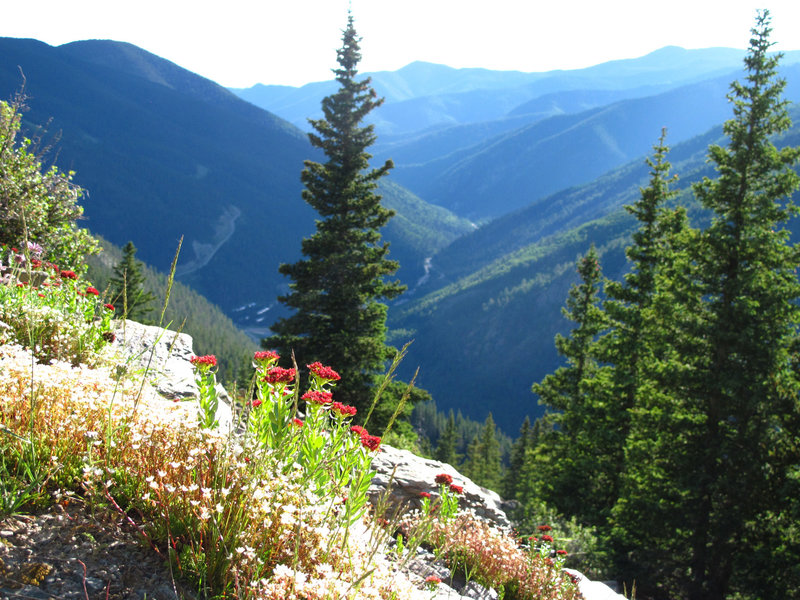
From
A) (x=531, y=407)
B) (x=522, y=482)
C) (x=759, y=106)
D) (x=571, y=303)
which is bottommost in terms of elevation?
(x=531, y=407)

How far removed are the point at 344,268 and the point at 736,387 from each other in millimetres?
11135

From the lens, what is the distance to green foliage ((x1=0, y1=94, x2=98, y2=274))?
803 centimetres

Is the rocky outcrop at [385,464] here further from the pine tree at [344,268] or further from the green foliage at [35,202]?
the pine tree at [344,268]

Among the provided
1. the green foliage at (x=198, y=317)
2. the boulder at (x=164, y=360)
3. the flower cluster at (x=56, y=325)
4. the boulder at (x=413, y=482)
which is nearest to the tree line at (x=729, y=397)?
the boulder at (x=413, y=482)

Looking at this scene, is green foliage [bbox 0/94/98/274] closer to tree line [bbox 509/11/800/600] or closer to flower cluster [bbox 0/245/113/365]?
flower cluster [bbox 0/245/113/365]

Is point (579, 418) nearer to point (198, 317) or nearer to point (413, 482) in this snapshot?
point (413, 482)

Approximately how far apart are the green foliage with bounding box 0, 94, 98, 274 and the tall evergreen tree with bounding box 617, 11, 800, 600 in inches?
569

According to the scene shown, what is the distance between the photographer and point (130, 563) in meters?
2.27

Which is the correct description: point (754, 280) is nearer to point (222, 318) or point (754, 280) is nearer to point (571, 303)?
point (571, 303)

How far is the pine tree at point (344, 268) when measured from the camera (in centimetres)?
1569

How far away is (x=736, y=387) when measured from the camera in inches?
472

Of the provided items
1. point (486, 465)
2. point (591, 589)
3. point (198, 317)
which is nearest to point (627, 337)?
point (591, 589)

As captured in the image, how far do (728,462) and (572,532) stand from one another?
415 centimetres

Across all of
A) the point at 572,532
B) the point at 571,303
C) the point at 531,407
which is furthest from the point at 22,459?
the point at 531,407
